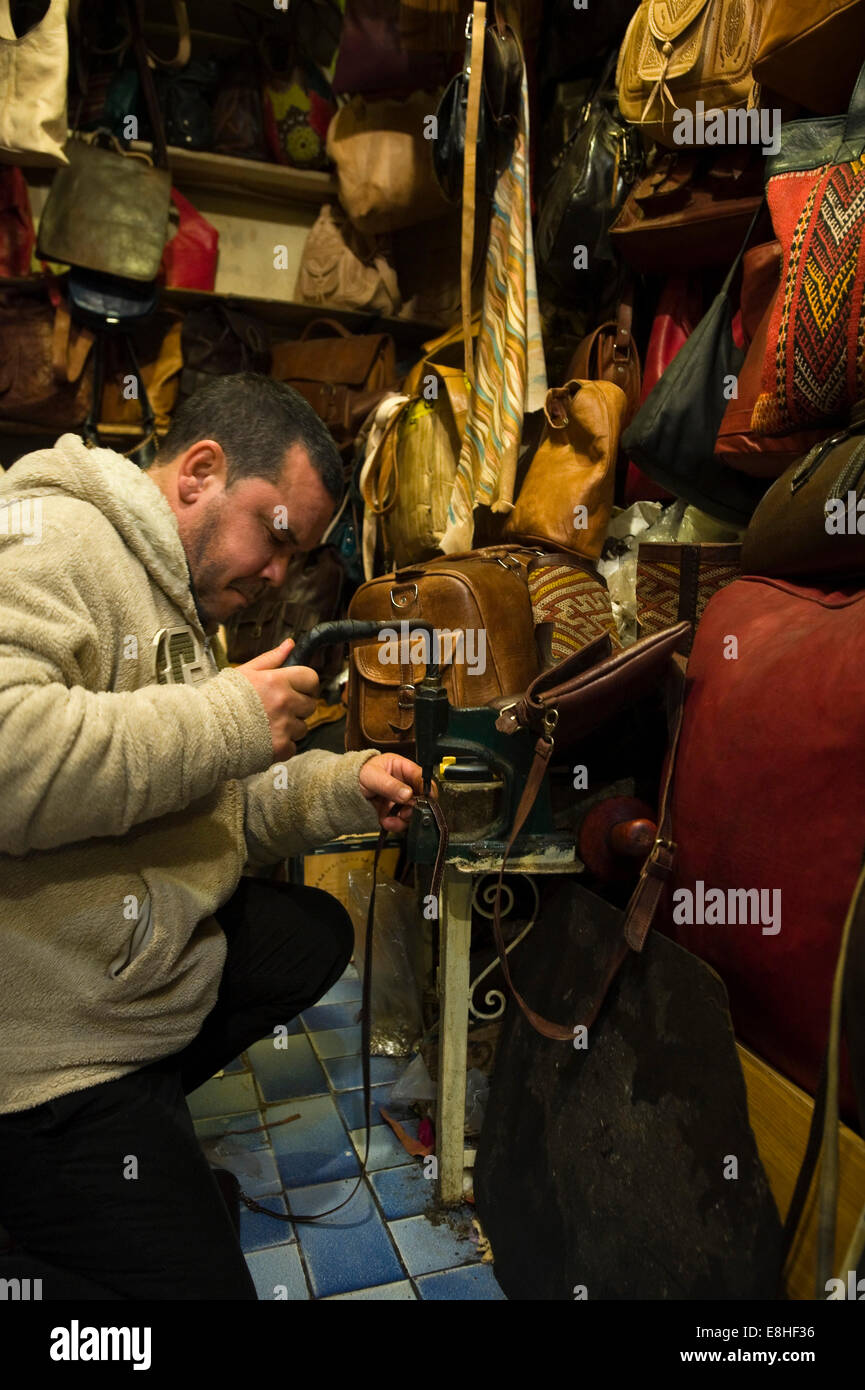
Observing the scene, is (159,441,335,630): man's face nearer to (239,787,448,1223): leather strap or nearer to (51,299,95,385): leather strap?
(239,787,448,1223): leather strap

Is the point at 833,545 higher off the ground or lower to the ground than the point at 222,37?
lower

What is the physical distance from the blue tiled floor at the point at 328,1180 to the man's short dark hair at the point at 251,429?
1476mm

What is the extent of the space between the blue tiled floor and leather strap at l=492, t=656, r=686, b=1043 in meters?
0.52

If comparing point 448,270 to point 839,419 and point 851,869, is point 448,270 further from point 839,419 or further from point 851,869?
point 851,869

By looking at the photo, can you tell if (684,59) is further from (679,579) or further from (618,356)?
(679,579)

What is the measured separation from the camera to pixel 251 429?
5.31ft

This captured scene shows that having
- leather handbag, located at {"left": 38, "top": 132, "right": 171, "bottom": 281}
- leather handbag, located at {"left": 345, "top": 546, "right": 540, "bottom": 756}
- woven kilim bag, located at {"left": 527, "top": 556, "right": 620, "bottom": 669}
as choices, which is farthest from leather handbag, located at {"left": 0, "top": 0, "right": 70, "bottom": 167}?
woven kilim bag, located at {"left": 527, "top": 556, "right": 620, "bottom": 669}

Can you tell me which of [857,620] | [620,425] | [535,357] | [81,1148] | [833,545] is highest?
[535,357]

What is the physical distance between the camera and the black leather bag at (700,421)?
195 cm

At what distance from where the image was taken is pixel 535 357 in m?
Result: 2.73

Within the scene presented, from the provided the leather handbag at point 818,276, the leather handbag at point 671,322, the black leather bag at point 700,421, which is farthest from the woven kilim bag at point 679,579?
the leather handbag at point 671,322
